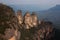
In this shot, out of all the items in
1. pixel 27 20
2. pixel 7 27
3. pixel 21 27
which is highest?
pixel 7 27

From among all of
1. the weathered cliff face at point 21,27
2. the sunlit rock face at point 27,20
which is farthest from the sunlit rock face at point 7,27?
the sunlit rock face at point 27,20

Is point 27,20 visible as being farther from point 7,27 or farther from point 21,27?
point 7,27

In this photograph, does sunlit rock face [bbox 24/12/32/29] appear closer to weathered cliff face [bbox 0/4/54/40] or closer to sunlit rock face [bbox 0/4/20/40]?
weathered cliff face [bbox 0/4/54/40]

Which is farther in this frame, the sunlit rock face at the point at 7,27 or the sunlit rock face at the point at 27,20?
the sunlit rock face at the point at 27,20

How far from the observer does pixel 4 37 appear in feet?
154

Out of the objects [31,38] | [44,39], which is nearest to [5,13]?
[31,38]

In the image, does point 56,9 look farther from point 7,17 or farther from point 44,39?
point 7,17

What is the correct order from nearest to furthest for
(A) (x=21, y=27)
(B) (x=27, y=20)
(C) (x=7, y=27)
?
(C) (x=7, y=27) → (A) (x=21, y=27) → (B) (x=27, y=20)

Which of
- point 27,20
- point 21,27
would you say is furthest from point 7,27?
point 27,20

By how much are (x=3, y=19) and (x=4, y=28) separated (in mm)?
4153

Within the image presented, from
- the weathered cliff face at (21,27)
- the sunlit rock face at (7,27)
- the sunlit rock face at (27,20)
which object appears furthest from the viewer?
the sunlit rock face at (27,20)

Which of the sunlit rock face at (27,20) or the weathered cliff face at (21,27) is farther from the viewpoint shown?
the sunlit rock face at (27,20)

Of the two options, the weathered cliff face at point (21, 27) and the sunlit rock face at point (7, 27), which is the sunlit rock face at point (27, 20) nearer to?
the weathered cliff face at point (21, 27)

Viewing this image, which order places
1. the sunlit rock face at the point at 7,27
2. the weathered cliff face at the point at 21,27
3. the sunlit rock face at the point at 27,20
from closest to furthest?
the sunlit rock face at the point at 7,27 → the weathered cliff face at the point at 21,27 → the sunlit rock face at the point at 27,20
